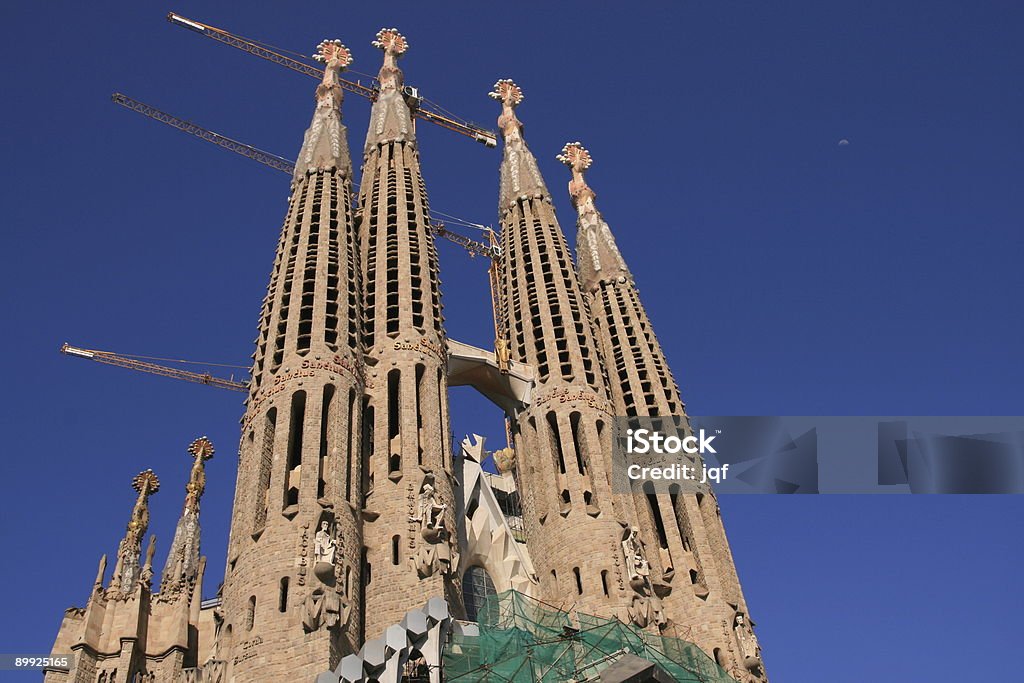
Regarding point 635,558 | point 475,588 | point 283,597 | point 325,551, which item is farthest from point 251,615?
point 635,558

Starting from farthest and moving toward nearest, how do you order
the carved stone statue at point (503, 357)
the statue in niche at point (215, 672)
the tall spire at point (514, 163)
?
the tall spire at point (514, 163) → the carved stone statue at point (503, 357) → the statue in niche at point (215, 672)

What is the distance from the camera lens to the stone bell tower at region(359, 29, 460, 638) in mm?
32969

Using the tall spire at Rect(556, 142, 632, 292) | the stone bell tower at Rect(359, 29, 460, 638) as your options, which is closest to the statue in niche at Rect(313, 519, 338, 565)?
the stone bell tower at Rect(359, 29, 460, 638)

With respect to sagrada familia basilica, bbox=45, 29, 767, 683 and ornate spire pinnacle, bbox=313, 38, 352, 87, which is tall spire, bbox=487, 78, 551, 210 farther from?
ornate spire pinnacle, bbox=313, 38, 352, 87

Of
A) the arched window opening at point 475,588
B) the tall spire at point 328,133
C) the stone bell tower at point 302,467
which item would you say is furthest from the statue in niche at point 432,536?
the tall spire at point 328,133

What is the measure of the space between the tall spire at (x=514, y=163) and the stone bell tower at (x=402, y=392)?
5.70 meters

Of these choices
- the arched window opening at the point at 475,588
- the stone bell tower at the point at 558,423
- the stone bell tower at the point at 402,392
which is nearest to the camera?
Answer: the stone bell tower at the point at 402,392

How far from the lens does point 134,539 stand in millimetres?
44688

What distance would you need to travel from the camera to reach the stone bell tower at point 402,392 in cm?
3297

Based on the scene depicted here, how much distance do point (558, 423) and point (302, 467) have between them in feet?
41.3

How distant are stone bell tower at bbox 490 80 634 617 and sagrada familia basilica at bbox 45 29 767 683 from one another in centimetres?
10

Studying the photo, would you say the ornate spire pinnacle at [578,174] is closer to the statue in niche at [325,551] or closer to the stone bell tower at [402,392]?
the stone bell tower at [402,392]

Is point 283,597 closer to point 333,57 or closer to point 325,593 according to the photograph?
point 325,593

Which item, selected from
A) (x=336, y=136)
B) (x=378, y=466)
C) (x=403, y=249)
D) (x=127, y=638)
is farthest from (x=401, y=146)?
(x=127, y=638)
